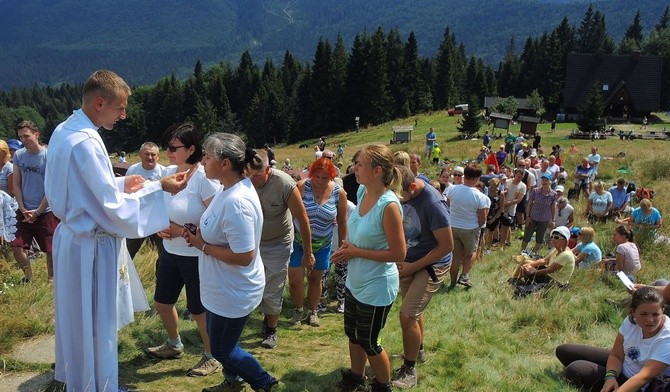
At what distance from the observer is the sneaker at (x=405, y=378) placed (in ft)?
13.2

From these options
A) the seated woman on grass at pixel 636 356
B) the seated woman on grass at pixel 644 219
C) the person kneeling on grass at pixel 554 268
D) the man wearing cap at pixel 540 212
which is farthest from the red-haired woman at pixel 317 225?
the seated woman on grass at pixel 644 219

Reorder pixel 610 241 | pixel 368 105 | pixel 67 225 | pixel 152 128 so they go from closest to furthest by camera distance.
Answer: pixel 67 225 < pixel 610 241 < pixel 368 105 < pixel 152 128

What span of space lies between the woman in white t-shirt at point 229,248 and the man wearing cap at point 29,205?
10.9 ft

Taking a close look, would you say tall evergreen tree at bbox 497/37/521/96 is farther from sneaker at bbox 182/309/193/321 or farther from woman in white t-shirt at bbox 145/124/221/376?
woman in white t-shirt at bbox 145/124/221/376

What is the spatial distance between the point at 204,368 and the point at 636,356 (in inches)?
128

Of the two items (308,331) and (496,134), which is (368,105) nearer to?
(496,134)

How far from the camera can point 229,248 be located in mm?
3178

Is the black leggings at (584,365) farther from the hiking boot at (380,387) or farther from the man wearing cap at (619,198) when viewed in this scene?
the man wearing cap at (619,198)

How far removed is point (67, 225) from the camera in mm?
2916

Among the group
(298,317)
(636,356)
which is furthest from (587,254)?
(298,317)

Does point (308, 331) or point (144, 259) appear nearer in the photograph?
point (308, 331)

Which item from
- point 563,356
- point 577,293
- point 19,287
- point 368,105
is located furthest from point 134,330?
point 368,105

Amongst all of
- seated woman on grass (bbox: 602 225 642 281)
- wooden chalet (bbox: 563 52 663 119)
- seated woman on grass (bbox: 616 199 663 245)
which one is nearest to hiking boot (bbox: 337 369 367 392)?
seated woman on grass (bbox: 602 225 642 281)

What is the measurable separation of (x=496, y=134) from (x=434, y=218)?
36.7m
